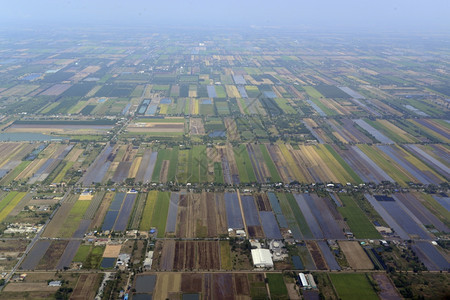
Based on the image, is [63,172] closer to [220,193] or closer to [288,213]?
[220,193]

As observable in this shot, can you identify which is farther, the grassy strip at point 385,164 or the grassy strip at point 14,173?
the grassy strip at point 385,164

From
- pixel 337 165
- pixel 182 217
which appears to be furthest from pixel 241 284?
pixel 337 165

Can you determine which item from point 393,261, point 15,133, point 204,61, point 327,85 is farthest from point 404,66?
point 15,133

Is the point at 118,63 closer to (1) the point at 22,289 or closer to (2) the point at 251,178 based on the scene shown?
(2) the point at 251,178

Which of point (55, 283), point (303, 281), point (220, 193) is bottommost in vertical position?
point (303, 281)

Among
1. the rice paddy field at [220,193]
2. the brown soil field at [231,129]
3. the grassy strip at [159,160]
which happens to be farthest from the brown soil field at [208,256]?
the brown soil field at [231,129]

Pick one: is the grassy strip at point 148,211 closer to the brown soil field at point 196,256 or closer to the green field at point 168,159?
the green field at point 168,159

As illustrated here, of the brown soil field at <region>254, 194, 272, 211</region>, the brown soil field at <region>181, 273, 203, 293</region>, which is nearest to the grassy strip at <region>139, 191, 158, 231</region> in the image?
the brown soil field at <region>181, 273, 203, 293</region>
